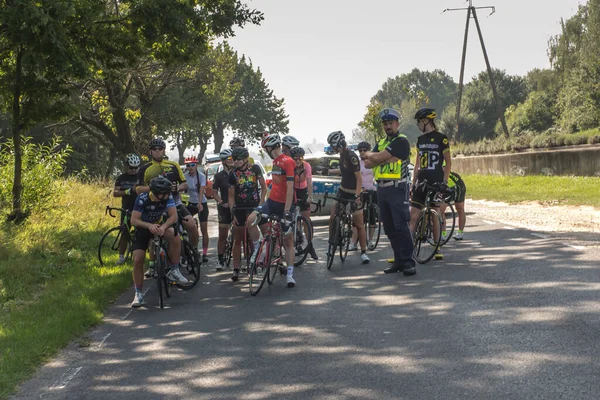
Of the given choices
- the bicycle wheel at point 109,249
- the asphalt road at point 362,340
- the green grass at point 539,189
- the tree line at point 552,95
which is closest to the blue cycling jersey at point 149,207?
the asphalt road at point 362,340

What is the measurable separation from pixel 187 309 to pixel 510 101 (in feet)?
269

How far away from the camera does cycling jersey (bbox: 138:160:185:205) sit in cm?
1051

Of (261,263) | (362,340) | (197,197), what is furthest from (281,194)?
(197,197)

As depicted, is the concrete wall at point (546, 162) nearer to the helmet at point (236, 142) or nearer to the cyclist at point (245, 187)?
the helmet at point (236, 142)

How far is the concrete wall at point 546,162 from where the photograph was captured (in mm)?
28109

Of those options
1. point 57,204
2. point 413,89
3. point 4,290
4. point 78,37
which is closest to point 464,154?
point 57,204

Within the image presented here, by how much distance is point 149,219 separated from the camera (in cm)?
921

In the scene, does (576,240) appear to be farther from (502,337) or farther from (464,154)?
(464,154)

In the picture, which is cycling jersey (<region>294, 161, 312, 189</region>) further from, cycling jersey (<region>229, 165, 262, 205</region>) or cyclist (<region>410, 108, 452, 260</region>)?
cyclist (<region>410, 108, 452, 260</region>)

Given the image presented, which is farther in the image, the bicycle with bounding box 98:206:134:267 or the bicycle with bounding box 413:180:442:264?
the bicycle with bounding box 98:206:134:267

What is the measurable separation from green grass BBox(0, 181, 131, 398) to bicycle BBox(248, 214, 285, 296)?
1.83 m

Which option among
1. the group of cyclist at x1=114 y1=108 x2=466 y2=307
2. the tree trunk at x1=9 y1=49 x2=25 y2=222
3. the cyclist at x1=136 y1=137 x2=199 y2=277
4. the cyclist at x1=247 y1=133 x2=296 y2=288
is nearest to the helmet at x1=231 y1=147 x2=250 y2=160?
the group of cyclist at x1=114 y1=108 x2=466 y2=307

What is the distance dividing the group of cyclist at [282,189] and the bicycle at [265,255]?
97mm

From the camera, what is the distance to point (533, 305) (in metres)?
7.57
